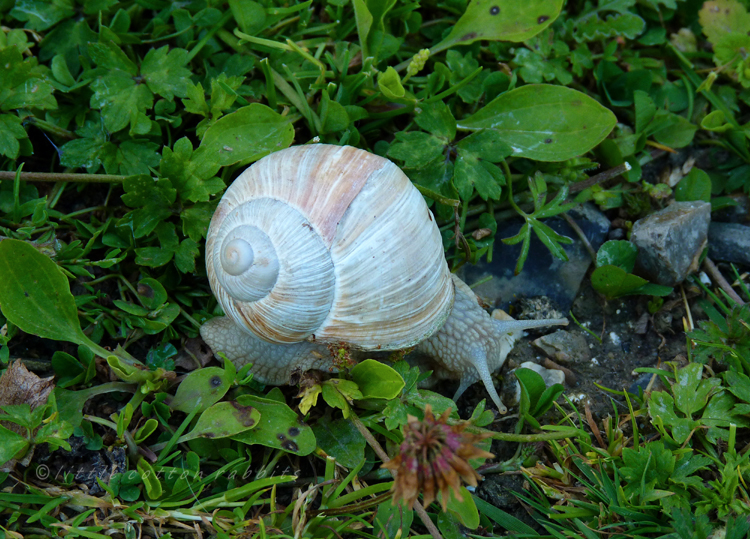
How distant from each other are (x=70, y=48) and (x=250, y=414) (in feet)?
6.50

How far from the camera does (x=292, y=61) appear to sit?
287 centimetres

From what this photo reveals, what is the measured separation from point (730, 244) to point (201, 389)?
275 centimetres

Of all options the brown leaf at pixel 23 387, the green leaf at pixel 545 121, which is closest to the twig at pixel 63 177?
the brown leaf at pixel 23 387

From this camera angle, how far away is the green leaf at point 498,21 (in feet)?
9.59

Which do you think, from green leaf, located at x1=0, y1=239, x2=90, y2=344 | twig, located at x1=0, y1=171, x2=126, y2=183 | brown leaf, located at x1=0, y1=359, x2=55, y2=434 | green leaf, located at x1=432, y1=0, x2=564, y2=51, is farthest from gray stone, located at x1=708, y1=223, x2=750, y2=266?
brown leaf, located at x1=0, y1=359, x2=55, y2=434

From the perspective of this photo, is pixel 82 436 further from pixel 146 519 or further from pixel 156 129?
pixel 156 129

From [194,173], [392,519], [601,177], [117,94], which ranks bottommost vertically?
[392,519]

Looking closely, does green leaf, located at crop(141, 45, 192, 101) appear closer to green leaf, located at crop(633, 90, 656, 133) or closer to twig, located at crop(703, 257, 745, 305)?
green leaf, located at crop(633, 90, 656, 133)

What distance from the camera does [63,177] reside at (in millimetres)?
2656

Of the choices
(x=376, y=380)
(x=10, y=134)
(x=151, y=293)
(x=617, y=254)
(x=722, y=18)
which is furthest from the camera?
(x=722, y=18)

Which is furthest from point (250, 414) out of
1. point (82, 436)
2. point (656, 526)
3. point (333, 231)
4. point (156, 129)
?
point (656, 526)

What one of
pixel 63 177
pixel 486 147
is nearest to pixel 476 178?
pixel 486 147

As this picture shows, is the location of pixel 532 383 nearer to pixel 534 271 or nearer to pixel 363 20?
pixel 534 271

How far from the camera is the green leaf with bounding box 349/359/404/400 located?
2.35 metres
